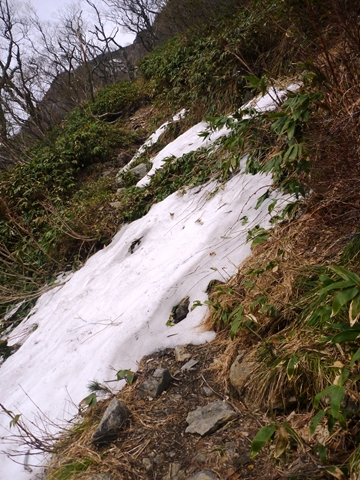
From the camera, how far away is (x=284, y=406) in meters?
2.08

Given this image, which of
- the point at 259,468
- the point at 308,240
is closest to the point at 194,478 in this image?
the point at 259,468

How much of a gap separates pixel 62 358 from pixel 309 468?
101 inches

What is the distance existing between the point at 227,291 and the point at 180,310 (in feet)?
2.15

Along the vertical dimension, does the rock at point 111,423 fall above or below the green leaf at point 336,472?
above

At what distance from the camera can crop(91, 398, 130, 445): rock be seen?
242 cm

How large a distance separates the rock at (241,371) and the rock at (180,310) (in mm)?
894

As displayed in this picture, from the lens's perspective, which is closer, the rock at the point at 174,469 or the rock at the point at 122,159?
the rock at the point at 174,469

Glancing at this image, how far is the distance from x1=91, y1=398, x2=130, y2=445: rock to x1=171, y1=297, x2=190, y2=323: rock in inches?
36.7

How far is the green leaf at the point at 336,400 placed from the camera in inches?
56.6

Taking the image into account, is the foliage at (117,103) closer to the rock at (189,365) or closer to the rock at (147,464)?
the rock at (189,365)

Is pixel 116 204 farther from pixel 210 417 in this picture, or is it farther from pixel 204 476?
pixel 204 476

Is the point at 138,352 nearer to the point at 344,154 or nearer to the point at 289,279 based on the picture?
the point at 289,279

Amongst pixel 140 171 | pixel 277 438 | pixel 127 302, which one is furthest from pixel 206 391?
pixel 140 171

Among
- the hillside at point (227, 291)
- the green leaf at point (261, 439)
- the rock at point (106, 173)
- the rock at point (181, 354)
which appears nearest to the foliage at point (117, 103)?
the rock at point (106, 173)
